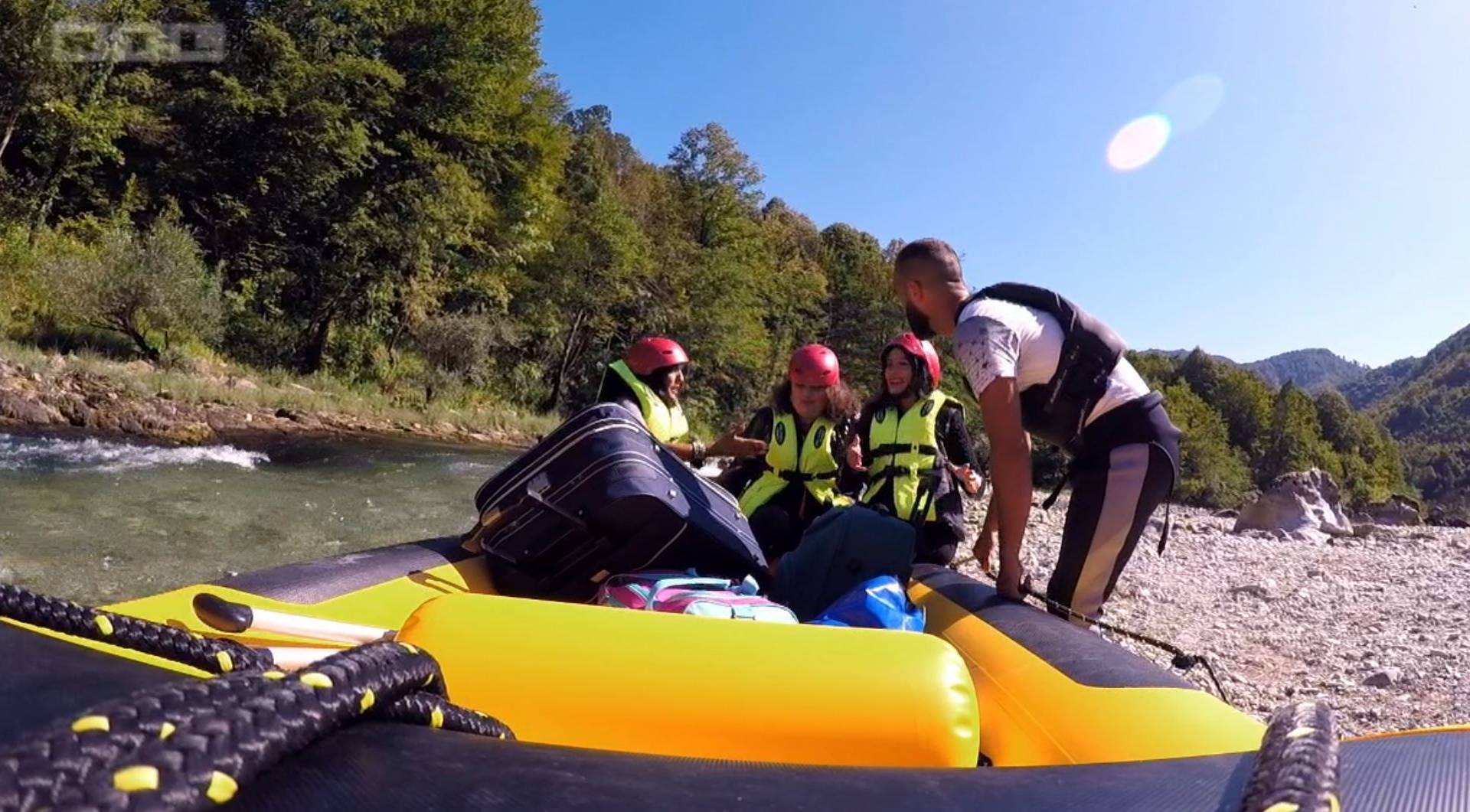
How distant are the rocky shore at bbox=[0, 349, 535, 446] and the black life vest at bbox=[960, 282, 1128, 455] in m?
11.8

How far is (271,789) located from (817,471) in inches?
148

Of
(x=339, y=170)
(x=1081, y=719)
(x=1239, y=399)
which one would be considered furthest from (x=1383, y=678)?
(x=1239, y=399)

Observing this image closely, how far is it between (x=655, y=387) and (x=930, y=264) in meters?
1.91

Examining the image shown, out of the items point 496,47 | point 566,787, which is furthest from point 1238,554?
point 496,47

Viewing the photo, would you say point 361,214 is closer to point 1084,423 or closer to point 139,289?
point 139,289

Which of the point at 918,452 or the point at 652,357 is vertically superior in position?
the point at 652,357

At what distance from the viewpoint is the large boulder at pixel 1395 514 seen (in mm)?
17453

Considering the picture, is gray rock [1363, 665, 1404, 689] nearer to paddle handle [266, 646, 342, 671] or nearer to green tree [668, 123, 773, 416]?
paddle handle [266, 646, 342, 671]

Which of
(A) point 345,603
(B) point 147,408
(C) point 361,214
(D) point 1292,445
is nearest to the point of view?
(A) point 345,603

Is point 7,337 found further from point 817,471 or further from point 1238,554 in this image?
point 1238,554

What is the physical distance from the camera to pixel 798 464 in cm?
436

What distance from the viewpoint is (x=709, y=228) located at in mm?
29750

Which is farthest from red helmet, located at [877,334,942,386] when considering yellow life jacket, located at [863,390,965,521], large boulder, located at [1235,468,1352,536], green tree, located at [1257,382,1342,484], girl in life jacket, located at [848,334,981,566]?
green tree, located at [1257,382,1342,484]

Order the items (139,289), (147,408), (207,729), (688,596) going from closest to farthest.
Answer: (207,729) → (688,596) → (147,408) → (139,289)
